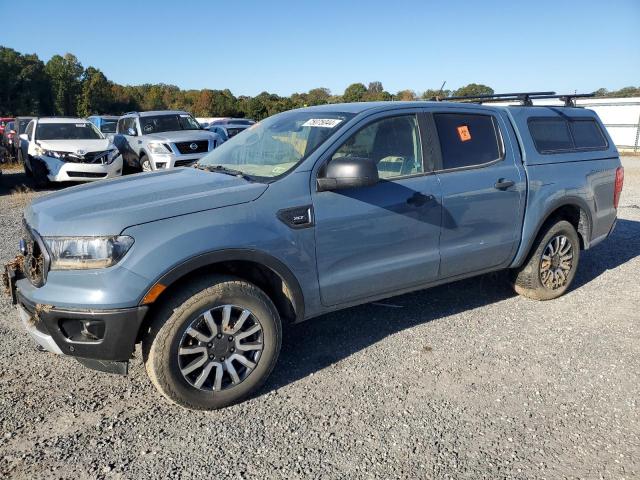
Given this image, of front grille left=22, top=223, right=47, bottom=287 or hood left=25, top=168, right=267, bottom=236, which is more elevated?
hood left=25, top=168, right=267, bottom=236

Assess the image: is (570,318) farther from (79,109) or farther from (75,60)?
(75,60)

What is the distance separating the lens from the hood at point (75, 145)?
37.2ft

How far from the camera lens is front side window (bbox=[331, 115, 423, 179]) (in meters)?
3.59

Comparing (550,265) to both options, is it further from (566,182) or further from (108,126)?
(108,126)

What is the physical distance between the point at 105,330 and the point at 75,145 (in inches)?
401

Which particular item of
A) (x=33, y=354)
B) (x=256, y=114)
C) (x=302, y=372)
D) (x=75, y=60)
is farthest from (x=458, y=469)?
(x=75, y=60)

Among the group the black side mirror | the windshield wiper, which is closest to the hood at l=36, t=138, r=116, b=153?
the windshield wiper

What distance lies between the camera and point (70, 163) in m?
11.2

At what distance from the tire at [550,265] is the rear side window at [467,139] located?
102 cm

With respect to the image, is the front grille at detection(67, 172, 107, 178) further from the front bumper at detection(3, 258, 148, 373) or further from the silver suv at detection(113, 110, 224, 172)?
the front bumper at detection(3, 258, 148, 373)

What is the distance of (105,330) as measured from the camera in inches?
107

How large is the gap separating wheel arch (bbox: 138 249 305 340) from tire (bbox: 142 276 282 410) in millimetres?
74

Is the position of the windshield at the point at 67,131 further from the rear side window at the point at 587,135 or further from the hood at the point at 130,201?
the rear side window at the point at 587,135

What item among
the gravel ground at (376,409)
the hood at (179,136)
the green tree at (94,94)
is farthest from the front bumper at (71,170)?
the green tree at (94,94)
